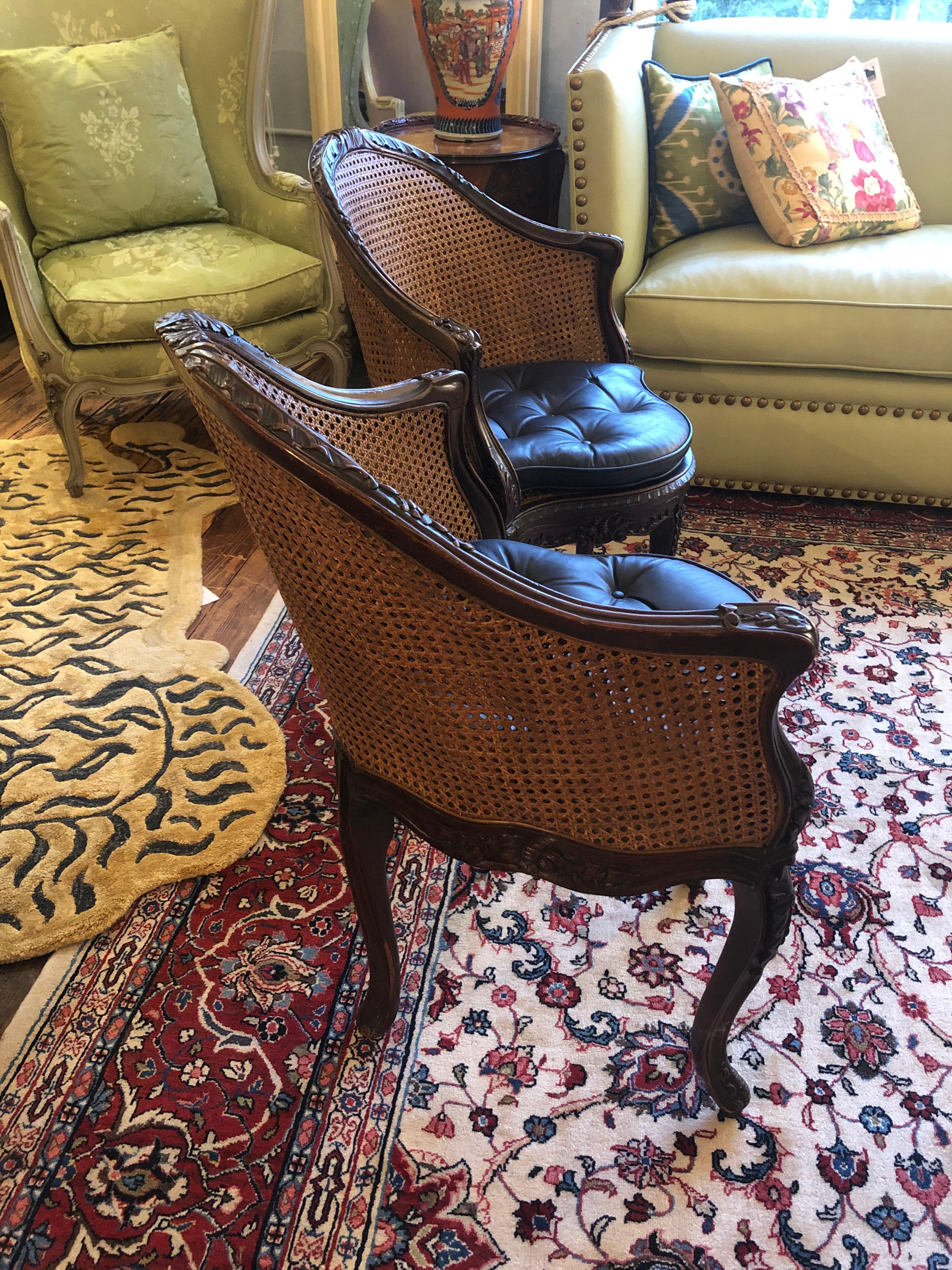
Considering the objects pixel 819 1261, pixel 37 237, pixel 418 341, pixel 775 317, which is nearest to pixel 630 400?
pixel 418 341

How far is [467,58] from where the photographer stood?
99.0 inches

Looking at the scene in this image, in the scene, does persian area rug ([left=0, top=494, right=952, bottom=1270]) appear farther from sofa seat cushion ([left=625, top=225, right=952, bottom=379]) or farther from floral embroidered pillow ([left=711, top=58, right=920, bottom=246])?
floral embroidered pillow ([left=711, top=58, right=920, bottom=246])

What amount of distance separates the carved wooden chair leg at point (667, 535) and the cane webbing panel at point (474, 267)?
42 cm

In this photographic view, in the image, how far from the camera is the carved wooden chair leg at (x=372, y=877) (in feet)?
3.84

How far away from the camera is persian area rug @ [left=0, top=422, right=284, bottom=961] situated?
1531 millimetres

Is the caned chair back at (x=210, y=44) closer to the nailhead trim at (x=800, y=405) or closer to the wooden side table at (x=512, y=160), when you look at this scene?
the wooden side table at (x=512, y=160)

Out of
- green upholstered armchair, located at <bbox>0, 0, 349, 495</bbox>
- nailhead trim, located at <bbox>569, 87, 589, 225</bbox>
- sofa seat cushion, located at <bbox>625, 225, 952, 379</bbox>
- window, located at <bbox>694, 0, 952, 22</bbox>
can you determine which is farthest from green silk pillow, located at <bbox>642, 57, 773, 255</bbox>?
green upholstered armchair, located at <bbox>0, 0, 349, 495</bbox>

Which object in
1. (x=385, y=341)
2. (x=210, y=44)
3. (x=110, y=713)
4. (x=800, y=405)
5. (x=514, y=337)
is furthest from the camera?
(x=210, y=44)

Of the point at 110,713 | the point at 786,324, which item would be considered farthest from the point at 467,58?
the point at 110,713

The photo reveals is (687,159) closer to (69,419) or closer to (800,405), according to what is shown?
(800,405)

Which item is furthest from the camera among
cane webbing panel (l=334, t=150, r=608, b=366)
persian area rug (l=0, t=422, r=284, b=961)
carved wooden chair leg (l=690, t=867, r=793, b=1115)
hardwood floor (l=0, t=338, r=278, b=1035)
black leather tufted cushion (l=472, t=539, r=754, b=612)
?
cane webbing panel (l=334, t=150, r=608, b=366)

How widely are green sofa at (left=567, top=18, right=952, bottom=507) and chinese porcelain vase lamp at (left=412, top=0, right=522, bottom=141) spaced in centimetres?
26

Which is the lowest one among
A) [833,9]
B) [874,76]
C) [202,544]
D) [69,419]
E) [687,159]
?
[202,544]

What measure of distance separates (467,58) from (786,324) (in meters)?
1.09
